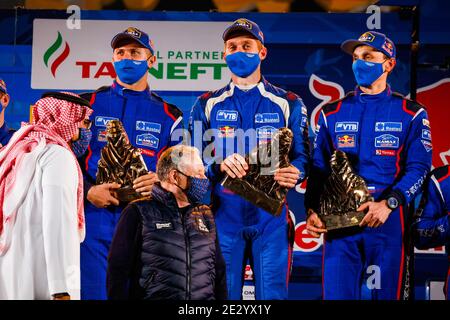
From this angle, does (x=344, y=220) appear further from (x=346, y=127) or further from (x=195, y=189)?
(x=195, y=189)

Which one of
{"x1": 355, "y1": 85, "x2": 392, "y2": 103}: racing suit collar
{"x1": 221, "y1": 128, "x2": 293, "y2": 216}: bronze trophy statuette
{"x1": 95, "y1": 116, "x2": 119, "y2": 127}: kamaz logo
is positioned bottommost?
{"x1": 221, "y1": 128, "x2": 293, "y2": 216}: bronze trophy statuette

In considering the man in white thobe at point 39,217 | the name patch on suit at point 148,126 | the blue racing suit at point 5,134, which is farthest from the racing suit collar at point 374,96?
the blue racing suit at point 5,134

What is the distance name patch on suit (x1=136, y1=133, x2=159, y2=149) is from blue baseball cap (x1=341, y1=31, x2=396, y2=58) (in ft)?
4.76

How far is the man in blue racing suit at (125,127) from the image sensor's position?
5.18 metres

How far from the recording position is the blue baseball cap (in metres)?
5.34

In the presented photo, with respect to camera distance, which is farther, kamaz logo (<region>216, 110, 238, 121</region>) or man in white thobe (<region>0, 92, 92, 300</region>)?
kamaz logo (<region>216, 110, 238, 121</region>)

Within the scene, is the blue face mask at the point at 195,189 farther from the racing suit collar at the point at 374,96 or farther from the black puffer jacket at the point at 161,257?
the racing suit collar at the point at 374,96

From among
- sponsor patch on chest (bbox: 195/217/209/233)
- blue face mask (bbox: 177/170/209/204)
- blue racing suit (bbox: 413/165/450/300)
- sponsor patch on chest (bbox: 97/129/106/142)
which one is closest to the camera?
sponsor patch on chest (bbox: 195/217/209/233)

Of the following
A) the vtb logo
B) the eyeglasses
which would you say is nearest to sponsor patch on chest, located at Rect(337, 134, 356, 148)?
the eyeglasses

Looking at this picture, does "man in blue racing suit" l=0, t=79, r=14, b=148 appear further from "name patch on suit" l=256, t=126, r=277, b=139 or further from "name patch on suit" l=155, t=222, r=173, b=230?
"name patch on suit" l=256, t=126, r=277, b=139

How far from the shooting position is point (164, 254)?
14.5 feet

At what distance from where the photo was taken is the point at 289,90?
5426 mm

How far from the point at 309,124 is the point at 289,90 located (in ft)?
0.90

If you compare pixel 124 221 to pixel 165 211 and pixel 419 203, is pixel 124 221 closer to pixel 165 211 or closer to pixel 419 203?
pixel 165 211
